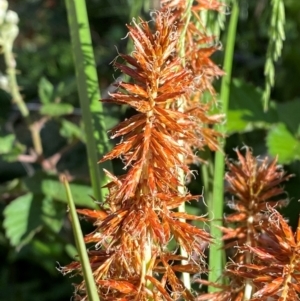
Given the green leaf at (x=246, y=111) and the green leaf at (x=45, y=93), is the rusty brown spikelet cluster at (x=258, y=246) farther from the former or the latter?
the green leaf at (x=45, y=93)

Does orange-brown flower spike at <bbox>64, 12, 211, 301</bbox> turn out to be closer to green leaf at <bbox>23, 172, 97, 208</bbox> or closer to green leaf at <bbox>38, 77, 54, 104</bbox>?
green leaf at <bbox>23, 172, 97, 208</bbox>

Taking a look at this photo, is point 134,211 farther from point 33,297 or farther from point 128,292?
point 33,297

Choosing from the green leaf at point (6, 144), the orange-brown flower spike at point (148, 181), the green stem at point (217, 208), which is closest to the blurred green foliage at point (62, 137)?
the green leaf at point (6, 144)

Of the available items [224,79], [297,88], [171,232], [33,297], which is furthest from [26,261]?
[171,232]

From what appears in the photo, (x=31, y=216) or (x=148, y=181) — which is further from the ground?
(x=148, y=181)

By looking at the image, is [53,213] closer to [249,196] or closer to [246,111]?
[246,111]

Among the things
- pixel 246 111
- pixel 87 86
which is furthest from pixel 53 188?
pixel 87 86
